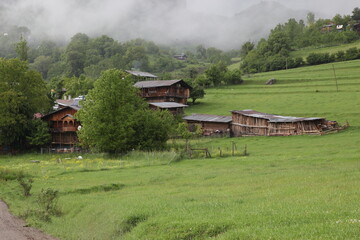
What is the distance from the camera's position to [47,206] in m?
21.0

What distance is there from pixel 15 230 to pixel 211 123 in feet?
193

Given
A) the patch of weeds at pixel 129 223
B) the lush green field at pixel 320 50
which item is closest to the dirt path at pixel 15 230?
the patch of weeds at pixel 129 223

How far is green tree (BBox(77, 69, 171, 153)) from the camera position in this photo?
168 ft

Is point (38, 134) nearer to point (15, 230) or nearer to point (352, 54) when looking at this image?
point (15, 230)

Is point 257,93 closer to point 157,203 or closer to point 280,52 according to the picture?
point 280,52

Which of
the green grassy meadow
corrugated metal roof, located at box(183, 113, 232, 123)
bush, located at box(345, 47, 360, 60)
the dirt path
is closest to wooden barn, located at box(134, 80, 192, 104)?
corrugated metal roof, located at box(183, 113, 232, 123)

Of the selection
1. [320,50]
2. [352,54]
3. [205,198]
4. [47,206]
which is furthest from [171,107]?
[320,50]

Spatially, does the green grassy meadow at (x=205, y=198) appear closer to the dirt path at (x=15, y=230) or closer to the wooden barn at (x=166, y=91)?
the dirt path at (x=15, y=230)

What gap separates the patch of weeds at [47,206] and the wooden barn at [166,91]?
239 ft

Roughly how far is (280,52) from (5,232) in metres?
141

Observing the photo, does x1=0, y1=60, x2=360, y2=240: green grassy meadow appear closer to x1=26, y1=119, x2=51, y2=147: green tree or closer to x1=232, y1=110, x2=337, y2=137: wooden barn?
x1=232, y1=110, x2=337, y2=137: wooden barn

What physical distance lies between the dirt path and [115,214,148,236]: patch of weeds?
11.5ft

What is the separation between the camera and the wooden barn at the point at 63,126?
66812 millimetres

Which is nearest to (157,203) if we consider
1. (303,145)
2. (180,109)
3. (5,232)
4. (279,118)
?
(5,232)
